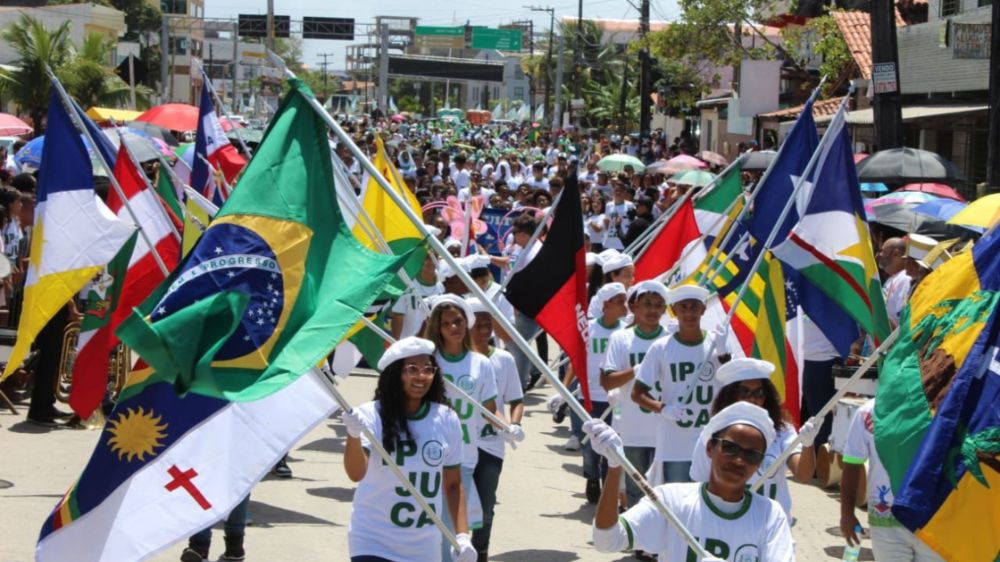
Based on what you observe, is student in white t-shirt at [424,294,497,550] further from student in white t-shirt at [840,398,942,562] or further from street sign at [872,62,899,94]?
street sign at [872,62,899,94]

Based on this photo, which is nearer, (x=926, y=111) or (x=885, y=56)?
(x=885, y=56)

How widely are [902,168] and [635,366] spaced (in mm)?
7182

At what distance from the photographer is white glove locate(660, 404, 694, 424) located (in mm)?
8586

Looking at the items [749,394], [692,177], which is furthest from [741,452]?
[692,177]

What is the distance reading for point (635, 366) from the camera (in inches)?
368

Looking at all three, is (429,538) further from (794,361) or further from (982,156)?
(982,156)

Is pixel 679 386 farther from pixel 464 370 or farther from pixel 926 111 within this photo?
pixel 926 111

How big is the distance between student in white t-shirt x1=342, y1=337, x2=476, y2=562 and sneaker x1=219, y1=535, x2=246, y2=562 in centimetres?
230

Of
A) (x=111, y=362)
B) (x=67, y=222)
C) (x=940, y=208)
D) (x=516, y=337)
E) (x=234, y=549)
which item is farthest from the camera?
(x=940, y=208)

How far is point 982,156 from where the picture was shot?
24.2 meters

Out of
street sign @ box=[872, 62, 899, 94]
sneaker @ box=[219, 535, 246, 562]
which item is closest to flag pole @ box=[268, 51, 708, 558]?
sneaker @ box=[219, 535, 246, 562]

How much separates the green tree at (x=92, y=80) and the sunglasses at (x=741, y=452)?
126ft

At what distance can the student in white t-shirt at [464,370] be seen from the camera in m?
8.22

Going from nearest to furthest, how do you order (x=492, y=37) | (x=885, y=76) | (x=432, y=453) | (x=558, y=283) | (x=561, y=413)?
(x=432, y=453) < (x=558, y=283) < (x=561, y=413) < (x=885, y=76) < (x=492, y=37)
